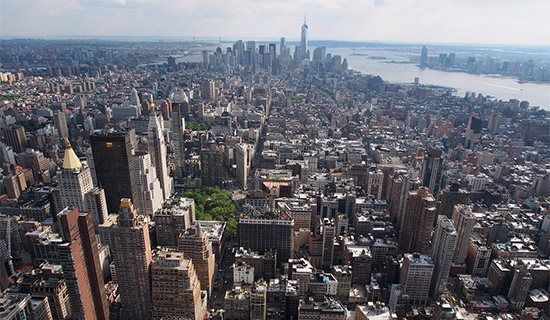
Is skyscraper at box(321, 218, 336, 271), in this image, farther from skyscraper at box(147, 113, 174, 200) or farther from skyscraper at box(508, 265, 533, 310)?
skyscraper at box(147, 113, 174, 200)

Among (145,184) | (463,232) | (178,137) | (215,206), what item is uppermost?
(178,137)

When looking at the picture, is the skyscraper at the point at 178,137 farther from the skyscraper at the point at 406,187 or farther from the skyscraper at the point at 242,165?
the skyscraper at the point at 406,187

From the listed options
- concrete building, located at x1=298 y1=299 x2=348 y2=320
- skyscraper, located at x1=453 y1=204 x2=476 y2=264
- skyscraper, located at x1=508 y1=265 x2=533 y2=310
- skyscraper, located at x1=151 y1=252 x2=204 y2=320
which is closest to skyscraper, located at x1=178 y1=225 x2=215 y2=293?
skyscraper, located at x1=151 y1=252 x2=204 y2=320

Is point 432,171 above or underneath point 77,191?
underneath

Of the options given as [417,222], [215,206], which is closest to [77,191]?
[215,206]

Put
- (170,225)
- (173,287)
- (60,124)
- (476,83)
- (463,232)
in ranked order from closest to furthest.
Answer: (173,287) < (170,225) < (463,232) < (60,124) < (476,83)

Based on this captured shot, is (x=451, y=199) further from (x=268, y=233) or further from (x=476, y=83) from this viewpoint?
(x=476, y=83)

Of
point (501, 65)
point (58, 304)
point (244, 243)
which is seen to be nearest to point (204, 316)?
point (244, 243)
